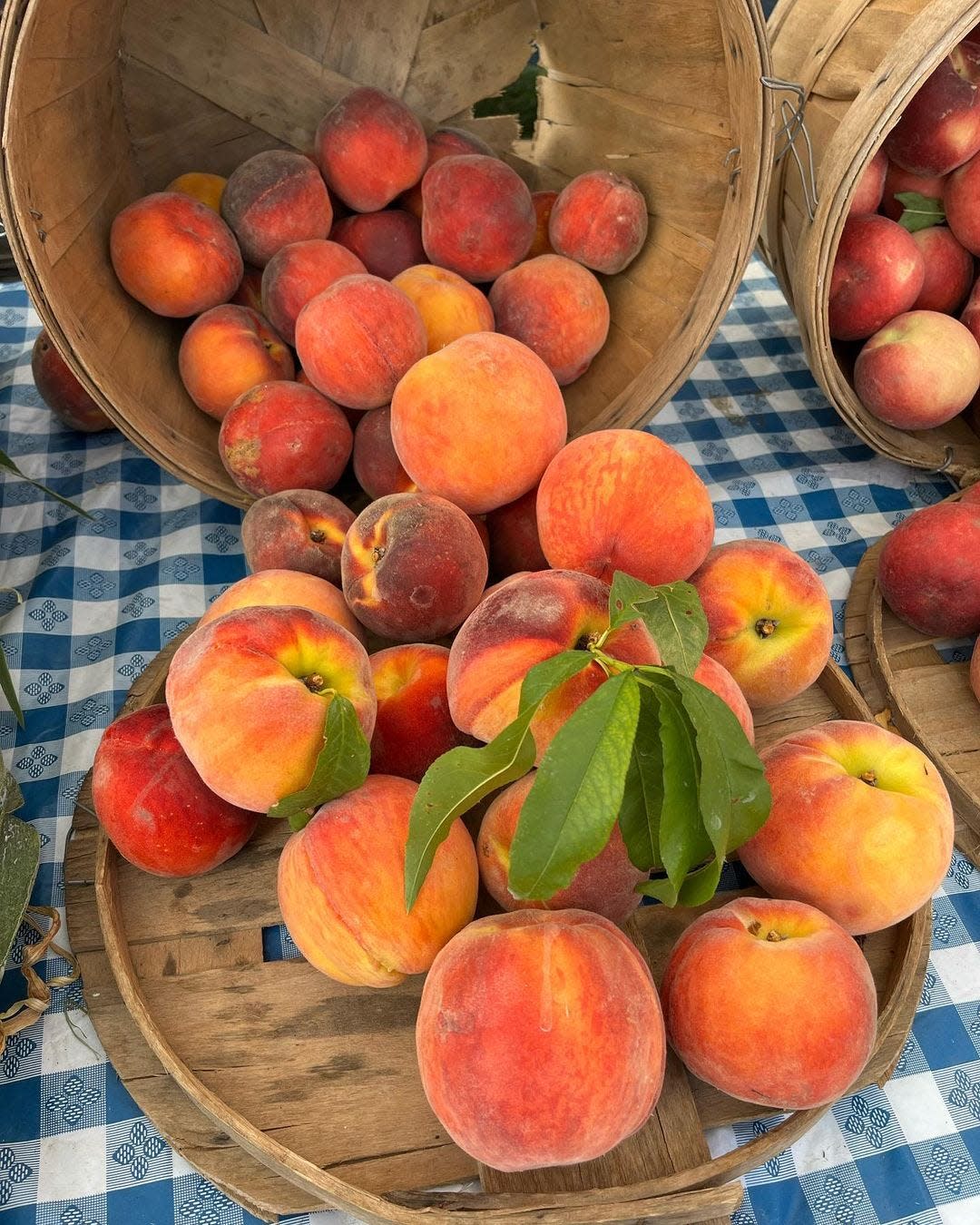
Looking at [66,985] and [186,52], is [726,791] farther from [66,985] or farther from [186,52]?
[186,52]

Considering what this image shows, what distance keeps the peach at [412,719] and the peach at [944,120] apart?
881mm

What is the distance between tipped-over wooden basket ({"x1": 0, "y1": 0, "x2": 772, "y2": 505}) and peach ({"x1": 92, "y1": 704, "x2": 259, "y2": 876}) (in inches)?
13.1

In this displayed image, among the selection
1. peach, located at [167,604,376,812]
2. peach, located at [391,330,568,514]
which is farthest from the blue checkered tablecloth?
peach, located at [391,330,568,514]

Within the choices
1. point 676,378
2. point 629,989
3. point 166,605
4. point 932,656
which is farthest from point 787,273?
point 629,989

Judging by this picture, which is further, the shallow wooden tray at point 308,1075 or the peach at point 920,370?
the peach at point 920,370

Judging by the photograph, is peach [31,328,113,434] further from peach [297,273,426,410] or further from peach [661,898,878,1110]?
peach [661,898,878,1110]

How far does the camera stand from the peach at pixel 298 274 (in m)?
0.92

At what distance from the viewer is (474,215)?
3.11ft

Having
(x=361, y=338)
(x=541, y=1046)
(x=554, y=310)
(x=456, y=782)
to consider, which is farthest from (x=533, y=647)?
(x=554, y=310)

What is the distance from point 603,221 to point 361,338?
1.08 feet

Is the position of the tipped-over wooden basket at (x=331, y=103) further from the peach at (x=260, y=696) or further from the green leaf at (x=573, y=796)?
the green leaf at (x=573, y=796)

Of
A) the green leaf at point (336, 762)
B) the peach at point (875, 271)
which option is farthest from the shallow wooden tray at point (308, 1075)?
the peach at point (875, 271)

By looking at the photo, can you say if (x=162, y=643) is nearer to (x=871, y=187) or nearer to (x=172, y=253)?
(x=172, y=253)

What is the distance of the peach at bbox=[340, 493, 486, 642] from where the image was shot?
644 millimetres
